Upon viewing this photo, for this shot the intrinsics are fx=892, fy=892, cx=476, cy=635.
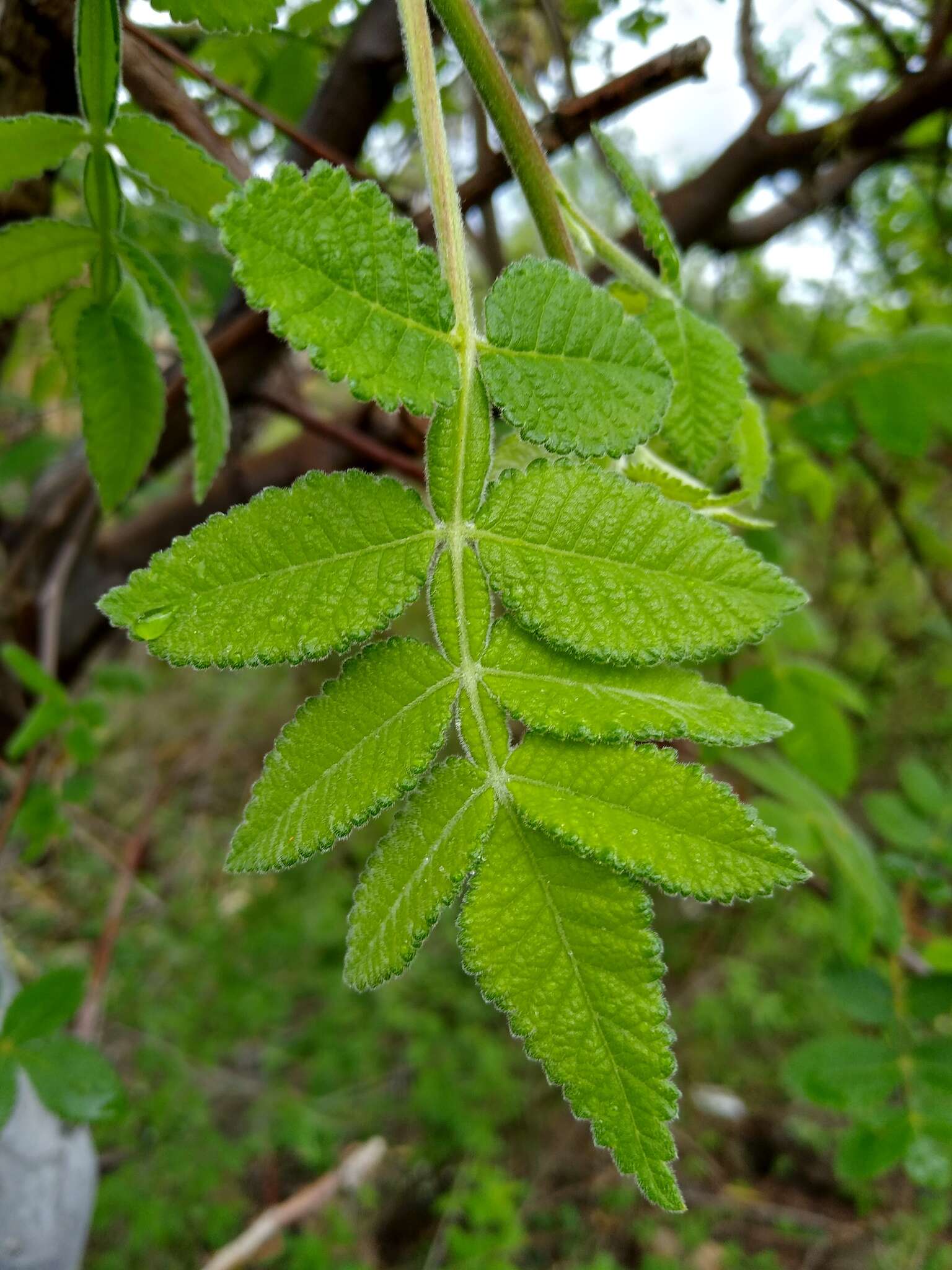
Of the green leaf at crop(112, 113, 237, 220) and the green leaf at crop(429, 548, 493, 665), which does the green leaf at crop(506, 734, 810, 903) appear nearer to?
the green leaf at crop(429, 548, 493, 665)

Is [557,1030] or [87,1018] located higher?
[557,1030]

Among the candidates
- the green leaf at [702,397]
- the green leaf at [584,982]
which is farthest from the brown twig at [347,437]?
the green leaf at [584,982]

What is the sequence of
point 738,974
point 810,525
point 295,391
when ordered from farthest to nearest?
point 810,525
point 738,974
point 295,391

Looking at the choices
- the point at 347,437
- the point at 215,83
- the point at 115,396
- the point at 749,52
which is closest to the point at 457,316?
the point at 115,396

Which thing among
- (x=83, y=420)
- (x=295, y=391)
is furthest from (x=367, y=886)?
(x=295, y=391)

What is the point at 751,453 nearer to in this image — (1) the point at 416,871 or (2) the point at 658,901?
(1) the point at 416,871

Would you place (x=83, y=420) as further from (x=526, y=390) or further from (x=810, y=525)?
(x=810, y=525)
